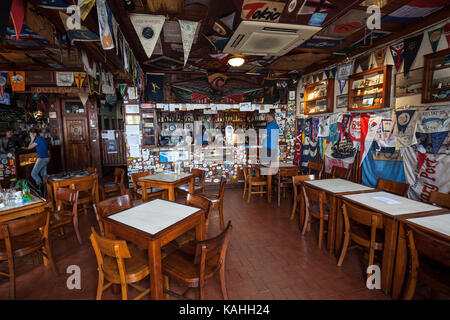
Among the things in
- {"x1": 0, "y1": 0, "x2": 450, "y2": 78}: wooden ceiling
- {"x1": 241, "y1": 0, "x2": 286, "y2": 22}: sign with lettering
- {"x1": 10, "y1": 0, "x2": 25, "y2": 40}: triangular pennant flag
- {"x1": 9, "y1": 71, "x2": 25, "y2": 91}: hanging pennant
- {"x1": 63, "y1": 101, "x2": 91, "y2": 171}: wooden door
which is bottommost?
{"x1": 63, "y1": 101, "x2": 91, "y2": 171}: wooden door

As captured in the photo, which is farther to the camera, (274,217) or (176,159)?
(176,159)

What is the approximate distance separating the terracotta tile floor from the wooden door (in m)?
5.46

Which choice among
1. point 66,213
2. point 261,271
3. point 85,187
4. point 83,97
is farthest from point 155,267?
point 83,97

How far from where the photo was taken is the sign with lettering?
2.74 meters

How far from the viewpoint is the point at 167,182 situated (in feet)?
12.7

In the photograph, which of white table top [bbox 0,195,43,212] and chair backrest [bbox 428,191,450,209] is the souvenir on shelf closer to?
chair backrest [bbox 428,191,450,209]

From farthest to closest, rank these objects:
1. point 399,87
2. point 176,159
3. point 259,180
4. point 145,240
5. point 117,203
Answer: point 176,159 → point 259,180 → point 399,87 → point 117,203 → point 145,240

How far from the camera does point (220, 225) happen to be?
404 cm

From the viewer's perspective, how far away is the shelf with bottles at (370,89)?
164 inches

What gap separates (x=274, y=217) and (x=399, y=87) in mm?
3258

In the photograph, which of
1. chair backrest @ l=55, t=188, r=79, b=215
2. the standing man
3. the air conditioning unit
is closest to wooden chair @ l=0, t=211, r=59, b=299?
chair backrest @ l=55, t=188, r=79, b=215

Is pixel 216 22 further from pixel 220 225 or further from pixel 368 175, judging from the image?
pixel 368 175

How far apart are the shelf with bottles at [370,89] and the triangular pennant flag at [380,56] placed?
13 cm
